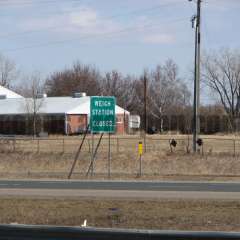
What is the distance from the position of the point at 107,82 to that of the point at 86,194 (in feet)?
375

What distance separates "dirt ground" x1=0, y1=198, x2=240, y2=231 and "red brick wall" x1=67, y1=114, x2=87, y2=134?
217 ft

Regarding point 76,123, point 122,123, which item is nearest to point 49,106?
point 76,123

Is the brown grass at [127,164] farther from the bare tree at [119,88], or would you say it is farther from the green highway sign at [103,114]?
the bare tree at [119,88]

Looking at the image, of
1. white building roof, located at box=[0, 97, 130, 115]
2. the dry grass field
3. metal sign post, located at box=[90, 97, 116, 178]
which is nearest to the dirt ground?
metal sign post, located at box=[90, 97, 116, 178]

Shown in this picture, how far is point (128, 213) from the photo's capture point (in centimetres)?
1697

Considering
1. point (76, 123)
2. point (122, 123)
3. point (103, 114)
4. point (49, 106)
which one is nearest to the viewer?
point (103, 114)

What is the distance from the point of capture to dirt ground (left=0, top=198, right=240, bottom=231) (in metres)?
14.9

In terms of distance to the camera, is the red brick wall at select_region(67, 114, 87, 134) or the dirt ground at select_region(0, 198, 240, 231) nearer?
the dirt ground at select_region(0, 198, 240, 231)

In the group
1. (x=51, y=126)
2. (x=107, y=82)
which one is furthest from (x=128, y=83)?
(x=51, y=126)

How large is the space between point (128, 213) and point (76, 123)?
239 ft

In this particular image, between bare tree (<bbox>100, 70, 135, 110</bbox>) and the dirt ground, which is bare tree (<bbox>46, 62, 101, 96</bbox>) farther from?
the dirt ground

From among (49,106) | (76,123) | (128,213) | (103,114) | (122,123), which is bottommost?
(128,213)

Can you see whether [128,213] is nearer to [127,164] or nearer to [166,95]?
[127,164]

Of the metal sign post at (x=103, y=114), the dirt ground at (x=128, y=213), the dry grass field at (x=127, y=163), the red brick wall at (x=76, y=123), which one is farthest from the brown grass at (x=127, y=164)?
the red brick wall at (x=76, y=123)
